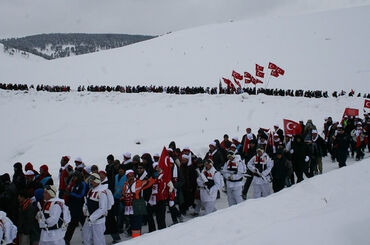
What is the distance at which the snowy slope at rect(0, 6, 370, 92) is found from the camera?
1789 inches

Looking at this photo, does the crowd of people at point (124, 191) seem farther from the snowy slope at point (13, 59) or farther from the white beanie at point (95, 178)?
the snowy slope at point (13, 59)

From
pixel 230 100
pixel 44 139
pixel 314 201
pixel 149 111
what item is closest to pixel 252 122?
pixel 230 100

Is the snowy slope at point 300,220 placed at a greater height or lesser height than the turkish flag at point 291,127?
lesser

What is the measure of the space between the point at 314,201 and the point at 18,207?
16.1 feet

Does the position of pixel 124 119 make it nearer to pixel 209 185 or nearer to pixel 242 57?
pixel 209 185

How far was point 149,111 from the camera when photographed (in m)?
23.3

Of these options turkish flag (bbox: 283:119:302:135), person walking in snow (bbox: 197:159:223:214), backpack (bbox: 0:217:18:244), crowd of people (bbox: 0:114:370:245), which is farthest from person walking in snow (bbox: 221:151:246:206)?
backpack (bbox: 0:217:18:244)

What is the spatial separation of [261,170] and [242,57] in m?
46.7

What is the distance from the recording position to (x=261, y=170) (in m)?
8.47

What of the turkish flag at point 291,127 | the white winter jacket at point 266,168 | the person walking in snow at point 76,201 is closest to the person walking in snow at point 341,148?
the turkish flag at point 291,127

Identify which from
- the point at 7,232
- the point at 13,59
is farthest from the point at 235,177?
the point at 13,59

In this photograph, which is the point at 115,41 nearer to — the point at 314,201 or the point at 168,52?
the point at 168,52

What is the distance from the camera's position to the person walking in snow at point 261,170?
27.6ft

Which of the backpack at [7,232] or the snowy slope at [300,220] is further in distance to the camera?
the backpack at [7,232]
